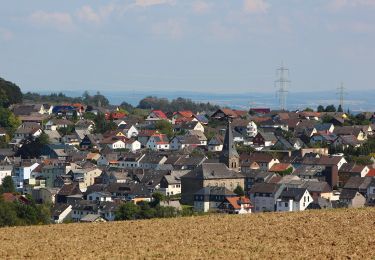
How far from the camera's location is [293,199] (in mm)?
43031

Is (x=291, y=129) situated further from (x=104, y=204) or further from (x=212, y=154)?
(x=104, y=204)

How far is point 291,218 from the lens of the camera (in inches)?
683

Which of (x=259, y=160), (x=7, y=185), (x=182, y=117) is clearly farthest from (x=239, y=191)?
(x=182, y=117)

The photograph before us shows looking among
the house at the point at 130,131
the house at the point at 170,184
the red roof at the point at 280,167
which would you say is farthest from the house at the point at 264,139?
the house at the point at 170,184

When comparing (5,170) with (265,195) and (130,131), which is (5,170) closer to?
(265,195)

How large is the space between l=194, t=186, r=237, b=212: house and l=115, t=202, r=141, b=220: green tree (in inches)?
209

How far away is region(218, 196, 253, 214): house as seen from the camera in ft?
138

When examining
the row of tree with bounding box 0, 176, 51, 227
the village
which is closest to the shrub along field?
the row of tree with bounding box 0, 176, 51, 227

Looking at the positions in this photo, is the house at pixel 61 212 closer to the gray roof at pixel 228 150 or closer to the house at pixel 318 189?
the house at pixel 318 189

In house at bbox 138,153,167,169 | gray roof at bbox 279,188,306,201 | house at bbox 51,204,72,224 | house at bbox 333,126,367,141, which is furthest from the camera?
house at bbox 333,126,367,141

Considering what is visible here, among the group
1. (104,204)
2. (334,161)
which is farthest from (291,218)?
(334,161)

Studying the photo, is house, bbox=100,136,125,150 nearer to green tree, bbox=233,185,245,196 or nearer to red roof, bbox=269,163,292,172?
red roof, bbox=269,163,292,172

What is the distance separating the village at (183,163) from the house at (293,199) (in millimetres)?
54

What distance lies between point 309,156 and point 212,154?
7869 millimetres
